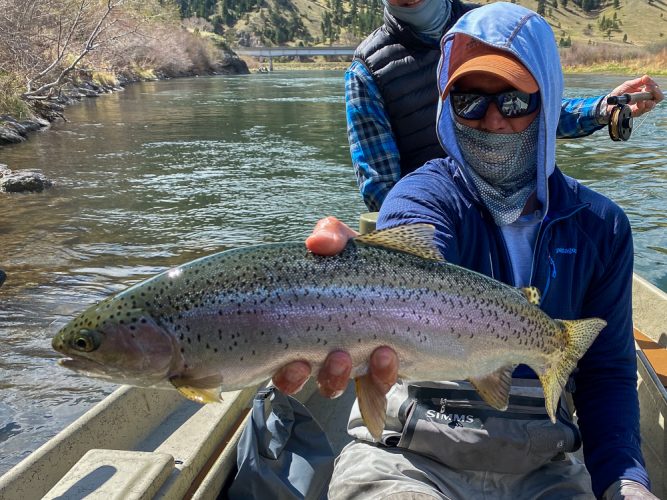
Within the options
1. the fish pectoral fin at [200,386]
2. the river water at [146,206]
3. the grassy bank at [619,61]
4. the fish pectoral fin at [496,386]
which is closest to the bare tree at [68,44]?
the river water at [146,206]

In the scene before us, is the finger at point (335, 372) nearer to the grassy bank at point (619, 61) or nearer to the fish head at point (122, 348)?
the fish head at point (122, 348)

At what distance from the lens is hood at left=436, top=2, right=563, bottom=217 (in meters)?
2.42

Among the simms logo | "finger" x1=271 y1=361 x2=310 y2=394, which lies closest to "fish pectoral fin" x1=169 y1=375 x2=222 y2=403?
"finger" x1=271 y1=361 x2=310 y2=394

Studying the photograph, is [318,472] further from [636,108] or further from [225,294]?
[636,108]

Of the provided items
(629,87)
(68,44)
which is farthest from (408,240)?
(68,44)

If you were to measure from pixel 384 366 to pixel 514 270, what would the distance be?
83 centimetres

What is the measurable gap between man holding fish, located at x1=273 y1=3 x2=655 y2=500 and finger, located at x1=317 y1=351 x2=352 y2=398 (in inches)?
16.5

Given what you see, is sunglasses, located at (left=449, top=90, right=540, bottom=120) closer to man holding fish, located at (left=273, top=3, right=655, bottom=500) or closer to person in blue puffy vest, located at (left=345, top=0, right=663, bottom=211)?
man holding fish, located at (left=273, top=3, right=655, bottom=500)

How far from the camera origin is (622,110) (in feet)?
12.7

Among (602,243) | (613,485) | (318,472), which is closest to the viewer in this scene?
(613,485)

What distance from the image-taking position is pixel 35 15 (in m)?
27.5

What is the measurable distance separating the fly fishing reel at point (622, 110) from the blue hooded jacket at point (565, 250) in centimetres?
152

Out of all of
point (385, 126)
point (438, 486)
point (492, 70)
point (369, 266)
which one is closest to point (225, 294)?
point (369, 266)

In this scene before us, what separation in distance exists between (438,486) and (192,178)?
15.0 metres
